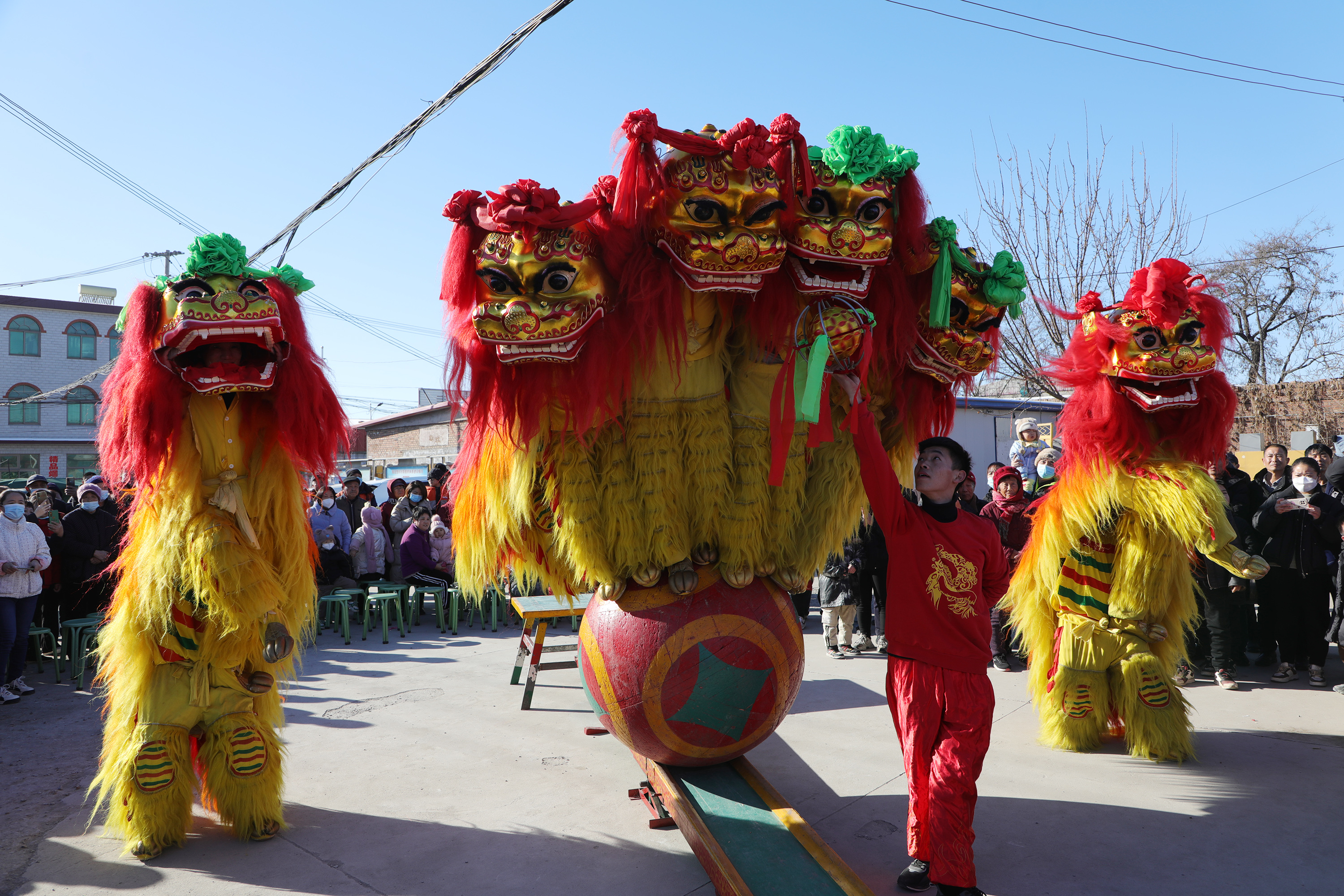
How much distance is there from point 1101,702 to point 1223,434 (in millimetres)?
1475

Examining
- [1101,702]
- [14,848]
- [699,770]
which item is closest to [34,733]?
[14,848]

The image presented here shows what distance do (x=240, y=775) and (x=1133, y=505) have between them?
13.6 feet

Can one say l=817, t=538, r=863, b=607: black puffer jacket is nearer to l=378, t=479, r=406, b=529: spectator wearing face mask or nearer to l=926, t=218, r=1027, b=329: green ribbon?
l=926, t=218, r=1027, b=329: green ribbon

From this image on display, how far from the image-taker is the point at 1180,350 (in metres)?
3.99

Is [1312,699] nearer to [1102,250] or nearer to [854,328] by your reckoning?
[854,328]

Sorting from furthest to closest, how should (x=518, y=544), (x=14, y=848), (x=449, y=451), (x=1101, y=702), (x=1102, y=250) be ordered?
(x=449, y=451) → (x=1102, y=250) → (x=1101, y=702) → (x=14, y=848) → (x=518, y=544)

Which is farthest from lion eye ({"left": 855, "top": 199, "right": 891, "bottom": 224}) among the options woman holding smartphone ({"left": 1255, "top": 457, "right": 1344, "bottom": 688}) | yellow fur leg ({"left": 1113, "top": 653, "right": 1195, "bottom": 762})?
woman holding smartphone ({"left": 1255, "top": 457, "right": 1344, "bottom": 688})

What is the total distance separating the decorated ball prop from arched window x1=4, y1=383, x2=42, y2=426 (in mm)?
28371

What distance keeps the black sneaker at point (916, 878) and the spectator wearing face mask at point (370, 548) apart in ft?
22.4

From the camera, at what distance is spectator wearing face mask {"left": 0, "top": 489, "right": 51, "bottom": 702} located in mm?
5344

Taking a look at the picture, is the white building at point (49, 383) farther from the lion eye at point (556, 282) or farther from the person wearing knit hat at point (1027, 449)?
the lion eye at point (556, 282)

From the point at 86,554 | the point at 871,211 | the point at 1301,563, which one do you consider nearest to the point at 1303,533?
the point at 1301,563

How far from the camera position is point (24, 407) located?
974 inches

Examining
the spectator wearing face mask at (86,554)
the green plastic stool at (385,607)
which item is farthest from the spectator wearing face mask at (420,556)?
the spectator wearing face mask at (86,554)
